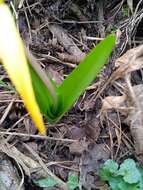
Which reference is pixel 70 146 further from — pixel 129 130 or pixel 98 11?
pixel 98 11

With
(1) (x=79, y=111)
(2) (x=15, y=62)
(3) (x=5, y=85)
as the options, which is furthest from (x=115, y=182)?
(2) (x=15, y=62)

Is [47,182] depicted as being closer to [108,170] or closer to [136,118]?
[108,170]

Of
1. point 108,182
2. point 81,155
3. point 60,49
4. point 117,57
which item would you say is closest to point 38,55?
point 60,49

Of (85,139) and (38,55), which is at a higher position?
(38,55)

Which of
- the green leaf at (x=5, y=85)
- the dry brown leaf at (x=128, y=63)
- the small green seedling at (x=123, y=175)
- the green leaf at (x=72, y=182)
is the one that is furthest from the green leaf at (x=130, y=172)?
the green leaf at (x=5, y=85)

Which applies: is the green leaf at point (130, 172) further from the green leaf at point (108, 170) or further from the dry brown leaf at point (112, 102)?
the dry brown leaf at point (112, 102)

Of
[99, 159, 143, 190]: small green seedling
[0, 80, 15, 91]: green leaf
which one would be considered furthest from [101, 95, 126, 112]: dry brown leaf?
[0, 80, 15, 91]: green leaf

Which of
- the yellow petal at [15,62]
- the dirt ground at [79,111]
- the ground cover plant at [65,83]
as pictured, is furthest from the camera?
the dirt ground at [79,111]
